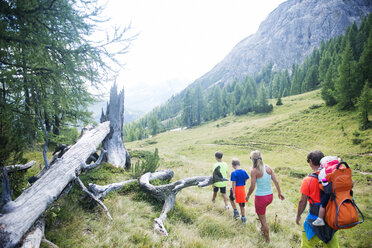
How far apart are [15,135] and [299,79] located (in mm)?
85616

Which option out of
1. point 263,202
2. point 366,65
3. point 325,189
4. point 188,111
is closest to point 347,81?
point 366,65

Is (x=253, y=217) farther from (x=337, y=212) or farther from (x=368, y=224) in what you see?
(x=368, y=224)

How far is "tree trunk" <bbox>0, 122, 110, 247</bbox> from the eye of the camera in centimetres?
228

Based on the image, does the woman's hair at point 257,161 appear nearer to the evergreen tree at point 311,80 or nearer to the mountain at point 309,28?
the evergreen tree at point 311,80

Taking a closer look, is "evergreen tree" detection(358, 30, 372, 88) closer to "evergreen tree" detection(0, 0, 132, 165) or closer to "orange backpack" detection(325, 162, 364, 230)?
"orange backpack" detection(325, 162, 364, 230)

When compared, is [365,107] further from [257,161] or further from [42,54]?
[42,54]

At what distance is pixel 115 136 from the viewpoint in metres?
9.04

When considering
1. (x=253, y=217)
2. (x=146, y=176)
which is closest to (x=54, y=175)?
(x=146, y=176)

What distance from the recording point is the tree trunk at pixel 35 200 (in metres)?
2.28

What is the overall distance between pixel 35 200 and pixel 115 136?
250 inches

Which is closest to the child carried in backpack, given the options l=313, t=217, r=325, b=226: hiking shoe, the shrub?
l=313, t=217, r=325, b=226: hiking shoe

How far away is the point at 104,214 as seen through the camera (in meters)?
3.70

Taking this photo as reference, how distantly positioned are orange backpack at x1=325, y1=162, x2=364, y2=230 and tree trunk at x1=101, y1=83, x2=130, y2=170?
8063mm

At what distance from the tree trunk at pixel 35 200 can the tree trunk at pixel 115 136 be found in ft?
11.5
